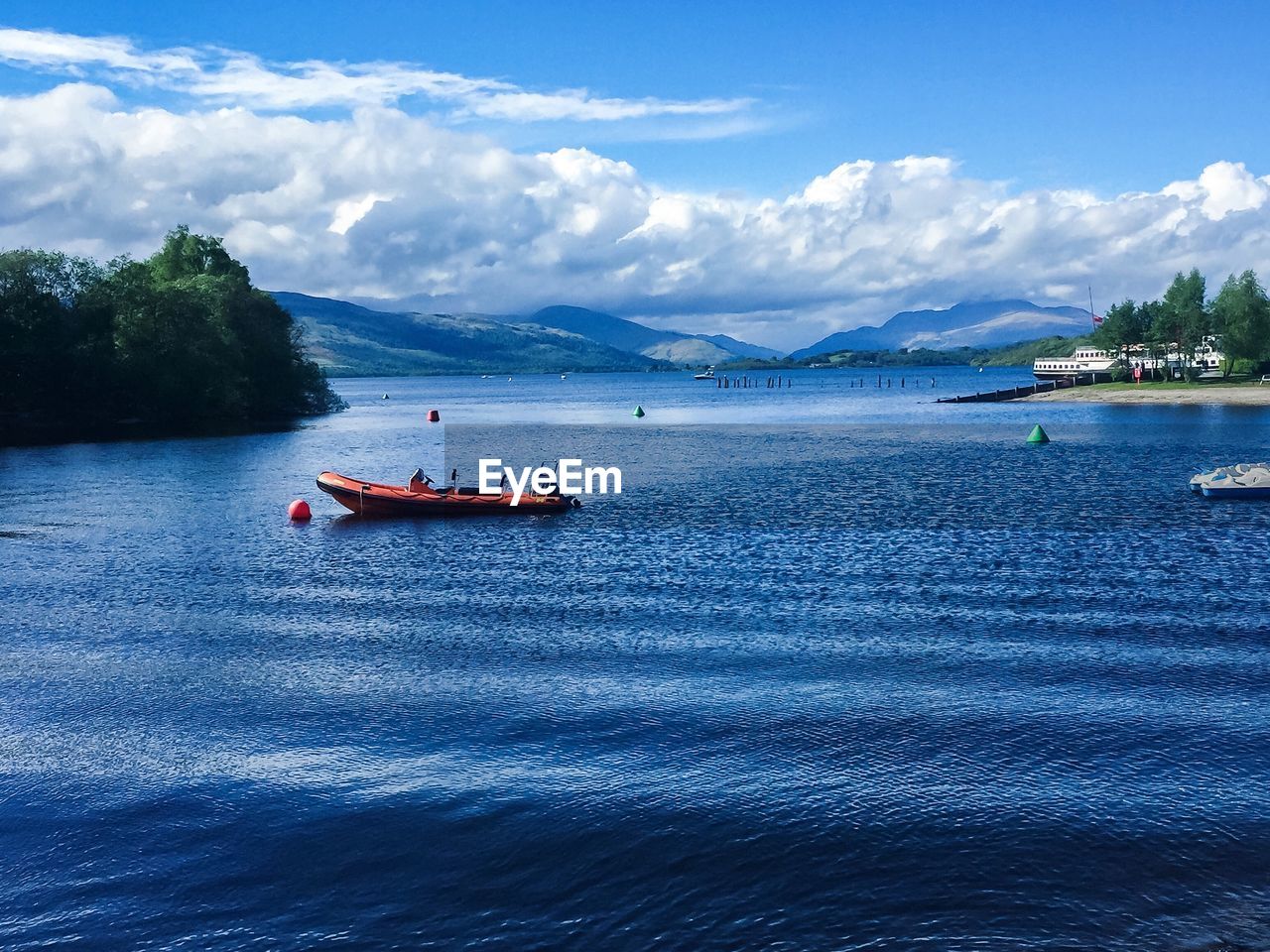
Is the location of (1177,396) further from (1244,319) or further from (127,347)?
(127,347)

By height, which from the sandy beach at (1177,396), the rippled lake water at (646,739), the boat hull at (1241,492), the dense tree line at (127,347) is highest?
the dense tree line at (127,347)

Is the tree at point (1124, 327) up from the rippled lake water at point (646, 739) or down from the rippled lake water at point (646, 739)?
up

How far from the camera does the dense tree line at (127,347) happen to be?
112125 mm

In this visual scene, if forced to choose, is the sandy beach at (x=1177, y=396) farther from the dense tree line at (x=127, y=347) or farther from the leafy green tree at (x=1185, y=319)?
the dense tree line at (x=127, y=347)

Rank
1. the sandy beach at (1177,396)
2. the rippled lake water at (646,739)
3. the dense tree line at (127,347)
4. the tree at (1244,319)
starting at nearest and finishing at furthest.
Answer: the rippled lake water at (646,739) < the dense tree line at (127,347) < the sandy beach at (1177,396) < the tree at (1244,319)

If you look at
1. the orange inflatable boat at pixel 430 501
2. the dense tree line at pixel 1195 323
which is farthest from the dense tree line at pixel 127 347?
the dense tree line at pixel 1195 323

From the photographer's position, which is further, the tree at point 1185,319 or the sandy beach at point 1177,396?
the tree at point 1185,319

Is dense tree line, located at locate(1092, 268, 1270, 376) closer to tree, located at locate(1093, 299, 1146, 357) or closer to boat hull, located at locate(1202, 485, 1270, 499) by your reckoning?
tree, located at locate(1093, 299, 1146, 357)

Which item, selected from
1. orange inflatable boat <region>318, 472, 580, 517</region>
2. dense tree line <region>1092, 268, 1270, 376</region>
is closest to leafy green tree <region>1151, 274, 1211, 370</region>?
dense tree line <region>1092, 268, 1270, 376</region>

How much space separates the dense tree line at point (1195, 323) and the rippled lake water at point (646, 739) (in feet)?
446

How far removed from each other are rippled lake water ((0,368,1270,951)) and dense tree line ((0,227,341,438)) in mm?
80347

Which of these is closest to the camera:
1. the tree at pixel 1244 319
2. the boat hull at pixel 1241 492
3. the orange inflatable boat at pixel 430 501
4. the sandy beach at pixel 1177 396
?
the boat hull at pixel 1241 492

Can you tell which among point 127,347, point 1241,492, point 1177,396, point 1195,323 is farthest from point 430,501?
point 1195,323

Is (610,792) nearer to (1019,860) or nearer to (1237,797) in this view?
(1019,860)
